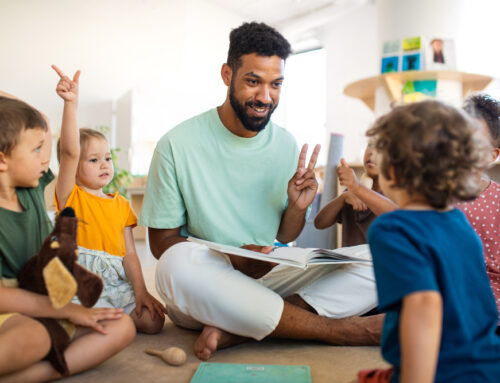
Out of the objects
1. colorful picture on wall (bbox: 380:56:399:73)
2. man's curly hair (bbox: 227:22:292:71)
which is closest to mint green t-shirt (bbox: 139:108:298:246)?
man's curly hair (bbox: 227:22:292:71)

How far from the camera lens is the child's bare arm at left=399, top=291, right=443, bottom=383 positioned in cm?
62

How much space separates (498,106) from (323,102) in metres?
6.44

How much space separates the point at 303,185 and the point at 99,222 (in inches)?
26.6

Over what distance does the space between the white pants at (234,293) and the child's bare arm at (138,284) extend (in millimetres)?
166

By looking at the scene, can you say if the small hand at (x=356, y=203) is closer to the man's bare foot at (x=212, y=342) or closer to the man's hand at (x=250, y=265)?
the man's hand at (x=250, y=265)

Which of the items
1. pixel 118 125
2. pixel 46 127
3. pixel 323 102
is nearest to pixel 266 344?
pixel 46 127

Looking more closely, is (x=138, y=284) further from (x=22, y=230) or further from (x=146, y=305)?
(x=22, y=230)

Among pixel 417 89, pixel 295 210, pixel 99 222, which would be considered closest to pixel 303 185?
pixel 295 210

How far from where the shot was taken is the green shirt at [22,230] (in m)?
1.03

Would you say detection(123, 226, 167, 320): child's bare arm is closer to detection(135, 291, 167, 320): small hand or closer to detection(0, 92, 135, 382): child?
detection(135, 291, 167, 320): small hand

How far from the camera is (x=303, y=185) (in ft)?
4.95

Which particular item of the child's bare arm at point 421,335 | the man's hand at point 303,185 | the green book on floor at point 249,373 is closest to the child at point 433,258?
the child's bare arm at point 421,335

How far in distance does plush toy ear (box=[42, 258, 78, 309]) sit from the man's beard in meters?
0.83

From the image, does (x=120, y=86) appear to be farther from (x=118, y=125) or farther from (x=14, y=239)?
(x=14, y=239)
